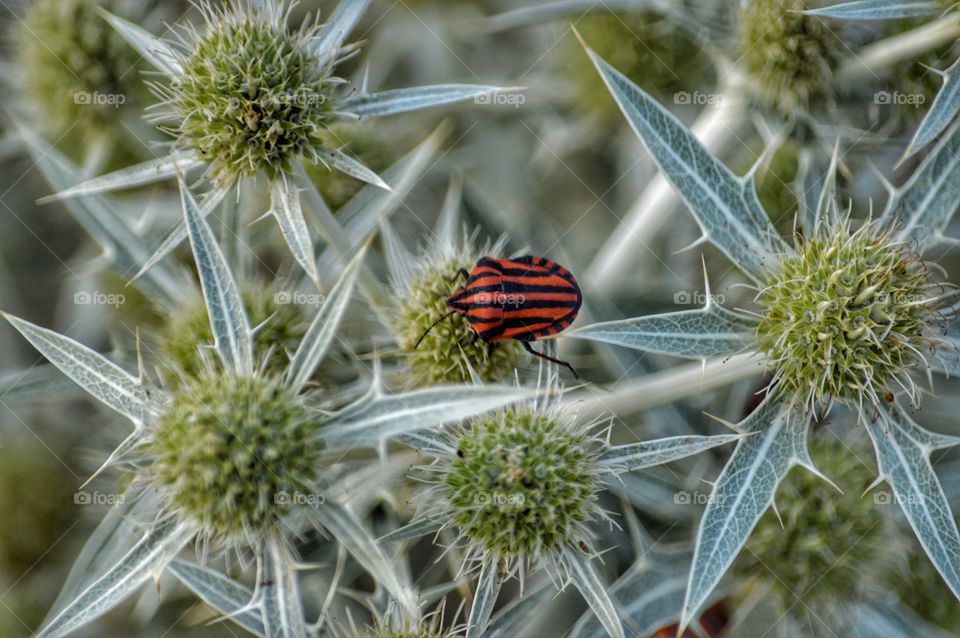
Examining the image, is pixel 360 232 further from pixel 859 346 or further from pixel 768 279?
pixel 859 346

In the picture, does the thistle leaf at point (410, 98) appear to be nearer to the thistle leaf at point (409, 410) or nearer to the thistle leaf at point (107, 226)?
the thistle leaf at point (409, 410)

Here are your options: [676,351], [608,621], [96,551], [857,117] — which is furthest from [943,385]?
[96,551]

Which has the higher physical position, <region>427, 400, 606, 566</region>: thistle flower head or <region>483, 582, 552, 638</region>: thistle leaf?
<region>427, 400, 606, 566</region>: thistle flower head

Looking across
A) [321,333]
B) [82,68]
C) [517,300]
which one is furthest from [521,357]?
[82,68]

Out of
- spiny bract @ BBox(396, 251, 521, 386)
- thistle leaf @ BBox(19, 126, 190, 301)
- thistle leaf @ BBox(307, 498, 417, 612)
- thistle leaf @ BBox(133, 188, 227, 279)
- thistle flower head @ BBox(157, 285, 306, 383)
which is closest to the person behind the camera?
thistle leaf @ BBox(307, 498, 417, 612)

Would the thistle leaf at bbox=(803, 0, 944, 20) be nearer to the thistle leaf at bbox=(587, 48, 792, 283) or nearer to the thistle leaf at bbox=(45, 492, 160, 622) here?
the thistle leaf at bbox=(587, 48, 792, 283)

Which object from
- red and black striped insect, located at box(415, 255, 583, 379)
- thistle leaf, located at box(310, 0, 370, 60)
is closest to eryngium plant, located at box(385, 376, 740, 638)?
red and black striped insect, located at box(415, 255, 583, 379)

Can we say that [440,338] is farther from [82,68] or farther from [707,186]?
[82,68]
